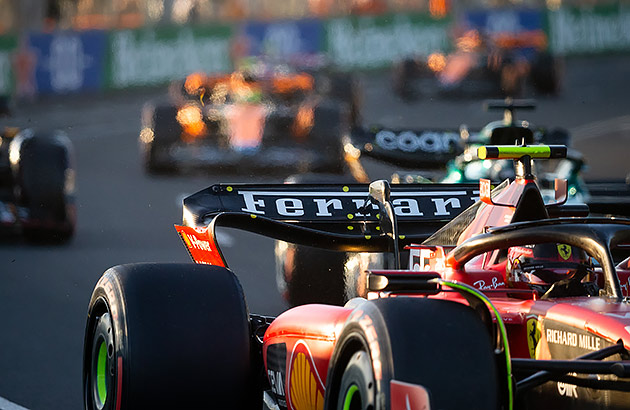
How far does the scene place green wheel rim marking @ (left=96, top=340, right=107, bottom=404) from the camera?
5.34 meters

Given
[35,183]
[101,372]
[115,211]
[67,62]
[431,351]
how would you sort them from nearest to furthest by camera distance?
1. [431,351]
2. [101,372]
3. [35,183]
4. [115,211]
5. [67,62]

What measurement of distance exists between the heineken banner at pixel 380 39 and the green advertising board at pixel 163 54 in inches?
110

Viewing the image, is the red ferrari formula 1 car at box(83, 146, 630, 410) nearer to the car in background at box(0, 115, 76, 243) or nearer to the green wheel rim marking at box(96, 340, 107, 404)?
the green wheel rim marking at box(96, 340, 107, 404)

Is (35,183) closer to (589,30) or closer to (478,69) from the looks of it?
(478,69)

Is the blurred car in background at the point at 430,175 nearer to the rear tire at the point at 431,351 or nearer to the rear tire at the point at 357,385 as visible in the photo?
the rear tire at the point at 357,385

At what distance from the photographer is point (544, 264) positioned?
4836mm

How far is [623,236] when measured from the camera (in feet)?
14.4

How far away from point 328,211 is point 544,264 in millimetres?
2168

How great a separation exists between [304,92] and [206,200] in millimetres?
13011

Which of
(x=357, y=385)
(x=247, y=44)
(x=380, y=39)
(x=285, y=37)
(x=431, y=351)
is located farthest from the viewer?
(x=380, y=39)

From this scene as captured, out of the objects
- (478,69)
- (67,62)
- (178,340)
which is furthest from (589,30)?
(178,340)

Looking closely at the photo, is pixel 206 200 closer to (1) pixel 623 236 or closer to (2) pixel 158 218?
(1) pixel 623 236

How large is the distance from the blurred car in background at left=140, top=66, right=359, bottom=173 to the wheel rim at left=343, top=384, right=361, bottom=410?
521 inches

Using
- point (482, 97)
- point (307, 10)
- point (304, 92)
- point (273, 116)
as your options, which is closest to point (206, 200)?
point (273, 116)
